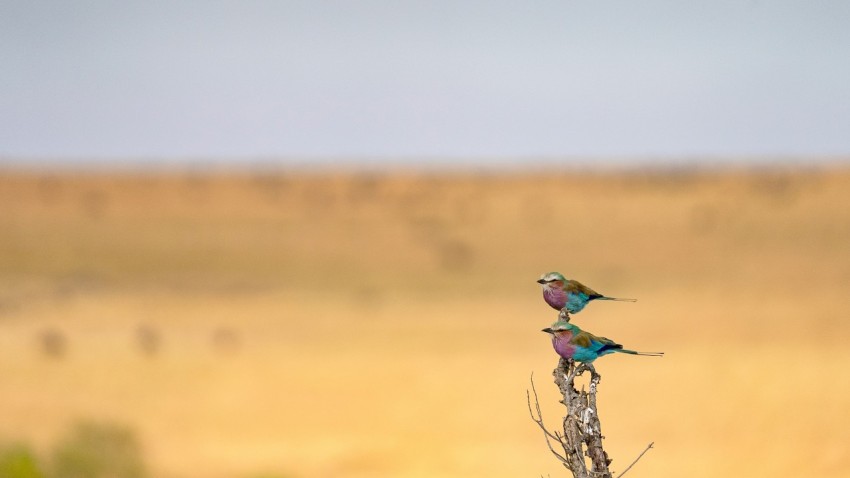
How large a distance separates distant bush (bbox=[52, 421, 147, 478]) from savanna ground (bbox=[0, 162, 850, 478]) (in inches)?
39.8

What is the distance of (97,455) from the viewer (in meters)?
16.6

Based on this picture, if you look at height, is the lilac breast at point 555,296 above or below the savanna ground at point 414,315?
below

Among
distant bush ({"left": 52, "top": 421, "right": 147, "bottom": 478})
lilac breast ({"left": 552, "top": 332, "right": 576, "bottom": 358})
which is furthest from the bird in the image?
distant bush ({"left": 52, "top": 421, "right": 147, "bottom": 478})

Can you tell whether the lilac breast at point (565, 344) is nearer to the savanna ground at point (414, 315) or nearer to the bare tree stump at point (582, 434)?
the bare tree stump at point (582, 434)

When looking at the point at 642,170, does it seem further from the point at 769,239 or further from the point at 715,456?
the point at 715,456

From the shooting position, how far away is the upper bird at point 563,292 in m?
4.60

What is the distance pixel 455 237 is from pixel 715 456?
23521mm

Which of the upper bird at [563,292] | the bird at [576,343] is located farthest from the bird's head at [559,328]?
the upper bird at [563,292]

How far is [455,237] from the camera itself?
4094 cm

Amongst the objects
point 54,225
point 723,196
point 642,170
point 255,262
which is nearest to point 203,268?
point 255,262

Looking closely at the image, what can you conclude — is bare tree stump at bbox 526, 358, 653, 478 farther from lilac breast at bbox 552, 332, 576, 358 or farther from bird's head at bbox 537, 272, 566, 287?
bird's head at bbox 537, 272, 566, 287

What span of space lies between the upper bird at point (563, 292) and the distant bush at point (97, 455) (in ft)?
40.2

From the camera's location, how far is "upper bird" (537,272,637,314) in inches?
181

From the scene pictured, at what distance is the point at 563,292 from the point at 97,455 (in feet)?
42.9
